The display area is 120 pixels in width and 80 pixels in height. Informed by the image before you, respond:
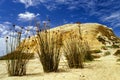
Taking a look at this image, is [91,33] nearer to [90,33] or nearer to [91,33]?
[91,33]

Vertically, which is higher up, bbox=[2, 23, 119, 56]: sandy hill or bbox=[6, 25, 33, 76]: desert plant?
bbox=[2, 23, 119, 56]: sandy hill

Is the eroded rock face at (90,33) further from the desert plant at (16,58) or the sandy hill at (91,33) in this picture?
the desert plant at (16,58)

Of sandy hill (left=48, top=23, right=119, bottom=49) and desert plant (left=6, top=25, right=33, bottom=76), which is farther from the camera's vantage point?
sandy hill (left=48, top=23, right=119, bottom=49)

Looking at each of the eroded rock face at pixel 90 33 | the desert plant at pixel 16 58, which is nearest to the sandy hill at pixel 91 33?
the eroded rock face at pixel 90 33

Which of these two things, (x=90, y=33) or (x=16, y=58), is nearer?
(x=16, y=58)

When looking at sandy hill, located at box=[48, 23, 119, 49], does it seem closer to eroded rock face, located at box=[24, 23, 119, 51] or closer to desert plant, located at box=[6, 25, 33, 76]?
eroded rock face, located at box=[24, 23, 119, 51]

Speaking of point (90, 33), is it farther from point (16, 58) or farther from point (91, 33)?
point (16, 58)

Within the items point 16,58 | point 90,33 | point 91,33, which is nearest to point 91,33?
point 91,33

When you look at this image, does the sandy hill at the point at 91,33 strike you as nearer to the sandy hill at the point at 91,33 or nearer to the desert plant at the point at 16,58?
the sandy hill at the point at 91,33

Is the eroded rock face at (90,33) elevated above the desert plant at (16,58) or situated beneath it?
elevated above

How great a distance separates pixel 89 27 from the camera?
24828 mm

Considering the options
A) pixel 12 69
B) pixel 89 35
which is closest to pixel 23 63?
pixel 12 69

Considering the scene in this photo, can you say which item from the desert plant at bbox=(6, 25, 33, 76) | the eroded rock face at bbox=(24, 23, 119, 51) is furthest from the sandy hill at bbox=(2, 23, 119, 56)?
the desert plant at bbox=(6, 25, 33, 76)

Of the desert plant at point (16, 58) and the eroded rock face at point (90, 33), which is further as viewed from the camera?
the eroded rock face at point (90, 33)
